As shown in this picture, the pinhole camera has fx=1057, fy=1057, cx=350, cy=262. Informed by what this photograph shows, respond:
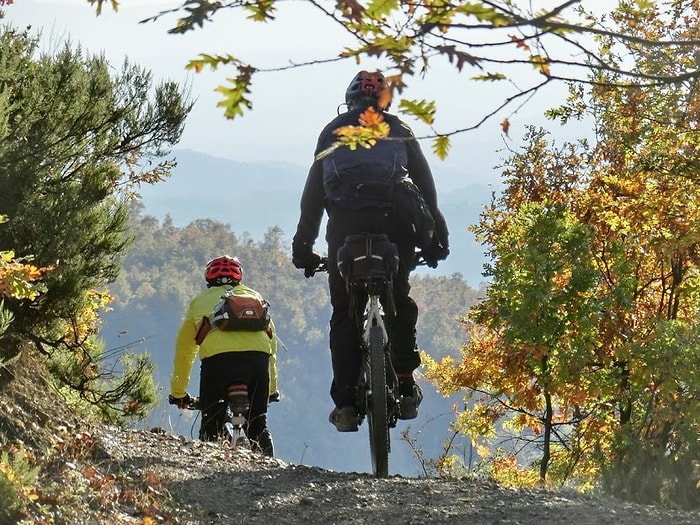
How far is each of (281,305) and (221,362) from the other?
173m

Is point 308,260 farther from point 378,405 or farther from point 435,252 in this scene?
point 378,405

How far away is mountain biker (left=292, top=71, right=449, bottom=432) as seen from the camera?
5930 mm

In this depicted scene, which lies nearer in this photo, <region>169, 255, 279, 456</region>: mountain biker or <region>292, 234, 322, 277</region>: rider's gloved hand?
<region>292, 234, 322, 277</region>: rider's gloved hand

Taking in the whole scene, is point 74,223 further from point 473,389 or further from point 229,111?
point 473,389

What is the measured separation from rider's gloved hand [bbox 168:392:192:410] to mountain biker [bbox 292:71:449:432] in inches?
52.3

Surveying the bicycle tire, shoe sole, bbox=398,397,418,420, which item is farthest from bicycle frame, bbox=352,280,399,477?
shoe sole, bbox=398,397,418,420

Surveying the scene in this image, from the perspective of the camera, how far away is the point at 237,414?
682 cm

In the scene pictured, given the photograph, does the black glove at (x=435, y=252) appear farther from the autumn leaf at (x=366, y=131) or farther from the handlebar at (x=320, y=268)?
the autumn leaf at (x=366, y=131)

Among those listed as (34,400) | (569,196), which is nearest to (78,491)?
(34,400)

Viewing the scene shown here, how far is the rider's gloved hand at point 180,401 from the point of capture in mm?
7004

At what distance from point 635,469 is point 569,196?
14725 mm

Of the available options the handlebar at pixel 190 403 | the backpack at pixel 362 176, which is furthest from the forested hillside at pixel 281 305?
the backpack at pixel 362 176

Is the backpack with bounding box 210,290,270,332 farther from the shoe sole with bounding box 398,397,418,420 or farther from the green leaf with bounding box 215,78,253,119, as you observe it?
the green leaf with bounding box 215,78,253,119

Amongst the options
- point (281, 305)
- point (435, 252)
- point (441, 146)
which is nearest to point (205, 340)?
point (435, 252)
